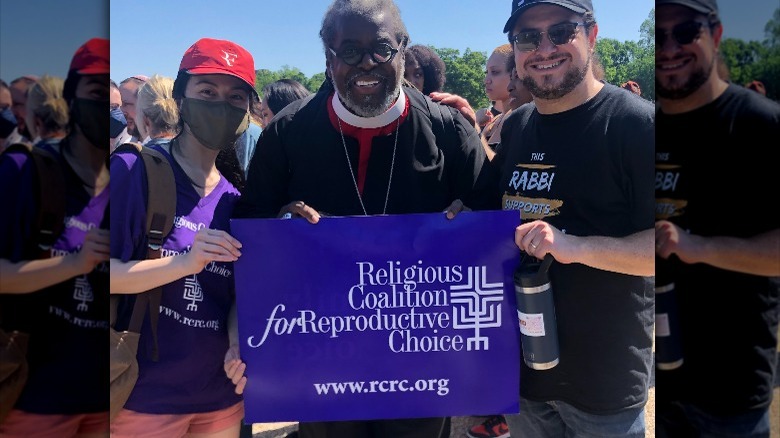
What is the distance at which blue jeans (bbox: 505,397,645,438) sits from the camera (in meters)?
2.11

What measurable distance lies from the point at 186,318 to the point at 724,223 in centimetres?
162

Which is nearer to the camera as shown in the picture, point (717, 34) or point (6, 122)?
point (717, 34)

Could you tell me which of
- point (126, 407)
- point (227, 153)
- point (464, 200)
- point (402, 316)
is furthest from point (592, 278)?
point (126, 407)

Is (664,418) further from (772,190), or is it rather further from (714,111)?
(714,111)

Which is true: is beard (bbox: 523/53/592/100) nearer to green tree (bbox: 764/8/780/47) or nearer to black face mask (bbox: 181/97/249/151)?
green tree (bbox: 764/8/780/47)

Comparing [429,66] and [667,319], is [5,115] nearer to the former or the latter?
[429,66]

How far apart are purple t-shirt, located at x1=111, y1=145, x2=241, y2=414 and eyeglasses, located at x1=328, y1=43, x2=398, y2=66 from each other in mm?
577

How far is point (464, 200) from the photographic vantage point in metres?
2.09

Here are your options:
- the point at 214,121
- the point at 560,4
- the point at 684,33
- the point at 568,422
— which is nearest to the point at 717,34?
the point at 684,33

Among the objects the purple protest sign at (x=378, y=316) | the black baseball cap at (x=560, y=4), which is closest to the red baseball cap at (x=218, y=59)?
the purple protest sign at (x=378, y=316)

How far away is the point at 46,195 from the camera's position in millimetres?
1544

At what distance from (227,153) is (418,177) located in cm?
65

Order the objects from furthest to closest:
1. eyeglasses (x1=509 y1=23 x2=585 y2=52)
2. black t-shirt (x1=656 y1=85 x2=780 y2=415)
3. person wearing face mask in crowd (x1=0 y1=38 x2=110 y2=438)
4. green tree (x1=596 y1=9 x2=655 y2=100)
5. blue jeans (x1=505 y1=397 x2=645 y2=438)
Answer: blue jeans (x1=505 y1=397 x2=645 y2=438) → eyeglasses (x1=509 y1=23 x2=585 y2=52) → green tree (x1=596 y1=9 x2=655 y2=100) → person wearing face mask in crowd (x1=0 y1=38 x2=110 y2=438) → black t-shirt (x1=656 y1=85 x2=780 y2=415)

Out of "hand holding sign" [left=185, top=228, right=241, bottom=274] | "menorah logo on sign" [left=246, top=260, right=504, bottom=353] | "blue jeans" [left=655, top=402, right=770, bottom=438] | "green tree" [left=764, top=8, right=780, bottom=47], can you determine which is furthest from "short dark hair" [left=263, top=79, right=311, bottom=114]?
"blue jeans" [left=655, top=402, right=770, bottom=438]
